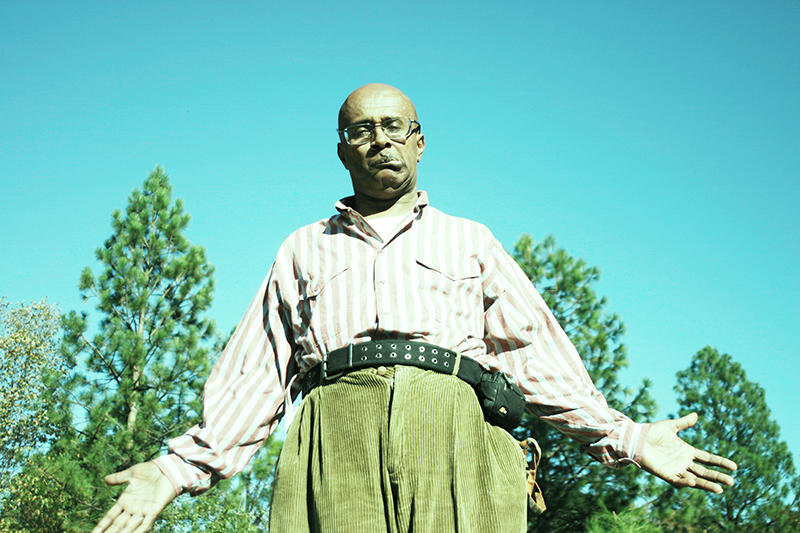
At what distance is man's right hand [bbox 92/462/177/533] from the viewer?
2.12 metres

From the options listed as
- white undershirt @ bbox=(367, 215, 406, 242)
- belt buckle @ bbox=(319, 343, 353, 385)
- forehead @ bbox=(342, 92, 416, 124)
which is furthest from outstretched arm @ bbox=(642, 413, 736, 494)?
forehead @ bbox=(342, 92, 416, 124)

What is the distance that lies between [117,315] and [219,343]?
2.38 meters

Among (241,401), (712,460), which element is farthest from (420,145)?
(712,460)

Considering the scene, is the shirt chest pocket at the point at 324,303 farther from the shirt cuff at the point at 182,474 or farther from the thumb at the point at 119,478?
the thumb at the point at 119,478

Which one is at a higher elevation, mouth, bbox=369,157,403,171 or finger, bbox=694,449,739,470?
mouth, bbox=369,157,403,171

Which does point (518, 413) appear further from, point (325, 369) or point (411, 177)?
point (411, 177)

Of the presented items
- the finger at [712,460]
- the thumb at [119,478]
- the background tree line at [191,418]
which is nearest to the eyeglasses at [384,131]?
the thumb at [119,478]

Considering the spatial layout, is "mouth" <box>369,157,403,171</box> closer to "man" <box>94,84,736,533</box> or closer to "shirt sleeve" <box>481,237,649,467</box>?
"man" <box>94,84,736,533</box>

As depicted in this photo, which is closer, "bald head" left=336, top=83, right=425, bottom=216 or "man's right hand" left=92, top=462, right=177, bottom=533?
"man's right hand" left=92, top=462, right=177, bottom=533

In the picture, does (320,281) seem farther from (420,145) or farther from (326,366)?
(420,145)

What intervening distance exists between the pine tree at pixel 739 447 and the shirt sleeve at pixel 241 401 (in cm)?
1174

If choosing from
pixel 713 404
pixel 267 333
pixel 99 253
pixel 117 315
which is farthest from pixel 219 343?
pixel 267 333

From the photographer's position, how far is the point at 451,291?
2.32 metres

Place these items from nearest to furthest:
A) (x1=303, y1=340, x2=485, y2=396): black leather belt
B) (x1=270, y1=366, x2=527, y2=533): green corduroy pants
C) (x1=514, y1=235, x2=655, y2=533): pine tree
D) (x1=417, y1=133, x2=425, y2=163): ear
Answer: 1. (x1=270, y1=366, x2=527, y2=533): green corduroy pants
2. (x1=303, y1=340, x2=485, y2=396): black leather belt
3. (x1=417, y1=133, x2=425, y2=163): ear
4. (x1=514, y1=235, x2=655, y2=533): pine tree
